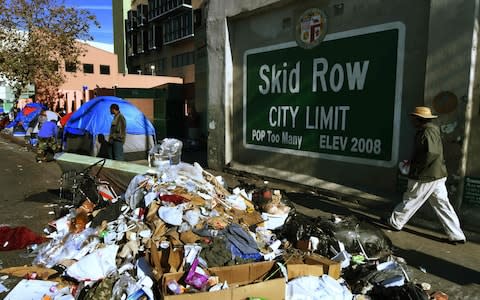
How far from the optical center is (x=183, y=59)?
3772cm

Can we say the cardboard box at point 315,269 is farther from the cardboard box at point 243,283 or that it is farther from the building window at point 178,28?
the building window at point 178,28

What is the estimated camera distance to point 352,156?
21.1 feet

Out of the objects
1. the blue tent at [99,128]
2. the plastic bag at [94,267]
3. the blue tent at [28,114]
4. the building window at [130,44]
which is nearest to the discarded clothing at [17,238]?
the plastic bag at [94,267]

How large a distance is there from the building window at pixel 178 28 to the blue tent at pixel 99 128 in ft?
83.4

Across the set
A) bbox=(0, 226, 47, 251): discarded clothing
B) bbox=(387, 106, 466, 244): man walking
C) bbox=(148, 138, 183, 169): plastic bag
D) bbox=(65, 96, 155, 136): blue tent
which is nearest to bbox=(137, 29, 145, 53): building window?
bbox=(65, 96, 155, 136): blue tent

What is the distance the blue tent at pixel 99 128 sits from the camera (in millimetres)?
11539

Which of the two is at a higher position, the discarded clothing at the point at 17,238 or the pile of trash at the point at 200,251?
the pile of trash at the point at 200,251

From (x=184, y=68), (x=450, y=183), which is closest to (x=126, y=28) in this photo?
(x=184, y=68)

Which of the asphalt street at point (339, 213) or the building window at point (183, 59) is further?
the building window at point (183, 59)

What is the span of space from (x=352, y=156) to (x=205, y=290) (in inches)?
164

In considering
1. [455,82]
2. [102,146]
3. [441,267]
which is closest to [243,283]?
[441,267]

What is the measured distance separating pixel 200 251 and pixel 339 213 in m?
2.97

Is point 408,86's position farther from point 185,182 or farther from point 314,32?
point 185,182

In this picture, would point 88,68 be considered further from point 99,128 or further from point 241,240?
point 241,240
